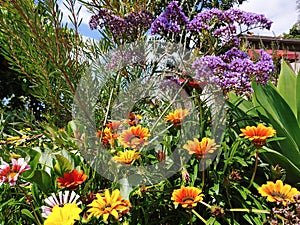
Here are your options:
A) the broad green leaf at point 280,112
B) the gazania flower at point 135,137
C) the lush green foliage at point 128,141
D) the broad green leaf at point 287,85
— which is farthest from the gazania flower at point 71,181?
the broad green leaf at point 287,85

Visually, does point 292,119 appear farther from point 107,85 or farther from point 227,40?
point 107,85

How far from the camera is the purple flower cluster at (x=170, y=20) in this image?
1663mm

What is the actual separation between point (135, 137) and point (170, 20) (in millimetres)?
647

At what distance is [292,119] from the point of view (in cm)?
166

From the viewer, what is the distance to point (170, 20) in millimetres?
1730

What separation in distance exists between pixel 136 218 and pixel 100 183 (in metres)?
0.23

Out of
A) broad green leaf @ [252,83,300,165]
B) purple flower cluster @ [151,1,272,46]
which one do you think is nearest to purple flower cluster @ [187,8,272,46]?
purple flower cluster @ [151,1,272,46]

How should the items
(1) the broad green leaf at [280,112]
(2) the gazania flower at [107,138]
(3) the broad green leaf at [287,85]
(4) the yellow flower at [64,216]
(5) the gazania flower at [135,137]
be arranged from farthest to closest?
(3) the broad green leaf at [287,85]
(1) the broad green leaf at [280,112]
(2) the gazania flower at [107,138]
(5) the gazania flower at [135,137]
(4) the yellow flower at [64,216]

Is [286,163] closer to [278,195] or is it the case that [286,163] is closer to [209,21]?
[278,195]

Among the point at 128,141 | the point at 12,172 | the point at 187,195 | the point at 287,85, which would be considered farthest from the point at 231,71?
the point at 12,172

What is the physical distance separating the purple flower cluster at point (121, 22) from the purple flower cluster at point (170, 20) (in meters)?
0.04

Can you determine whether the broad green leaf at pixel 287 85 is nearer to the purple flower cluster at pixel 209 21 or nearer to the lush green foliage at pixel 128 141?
the lush green foliage at pixel 128 141

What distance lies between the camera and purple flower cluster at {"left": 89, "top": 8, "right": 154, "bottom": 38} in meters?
1.56

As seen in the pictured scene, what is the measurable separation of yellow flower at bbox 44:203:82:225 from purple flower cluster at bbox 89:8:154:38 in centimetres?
87
